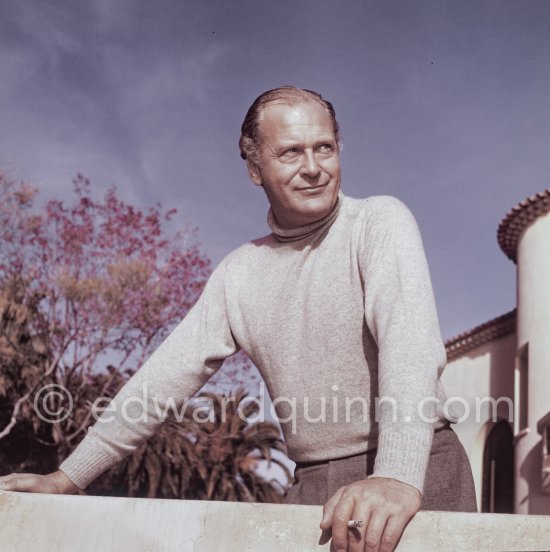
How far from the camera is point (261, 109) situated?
2.37 m

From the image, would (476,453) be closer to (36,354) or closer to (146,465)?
(146,465)

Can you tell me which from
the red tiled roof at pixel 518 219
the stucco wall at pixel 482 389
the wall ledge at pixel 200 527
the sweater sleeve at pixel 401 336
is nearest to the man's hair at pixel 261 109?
the sweater sleeve at pixel 401 336

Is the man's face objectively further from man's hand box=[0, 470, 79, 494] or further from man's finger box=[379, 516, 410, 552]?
man's finger box=[379, 516, 410, 552]

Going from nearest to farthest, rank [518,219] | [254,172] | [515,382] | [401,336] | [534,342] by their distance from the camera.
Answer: [401,336]
[254,172]
[534,342]
[518,219]
[515,382]

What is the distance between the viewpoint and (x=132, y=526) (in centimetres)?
162

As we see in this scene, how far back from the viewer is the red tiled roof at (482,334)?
64.5ft

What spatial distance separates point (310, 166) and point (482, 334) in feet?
61.4

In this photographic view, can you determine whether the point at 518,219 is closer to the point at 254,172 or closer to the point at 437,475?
the point at 254,172

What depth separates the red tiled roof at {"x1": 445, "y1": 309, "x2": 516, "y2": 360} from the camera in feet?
64.5

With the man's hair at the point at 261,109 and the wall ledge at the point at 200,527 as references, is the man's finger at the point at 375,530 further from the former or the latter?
the man's hair at the point at 261,109

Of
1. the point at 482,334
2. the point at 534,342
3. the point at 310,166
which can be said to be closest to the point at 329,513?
the point at 310,166

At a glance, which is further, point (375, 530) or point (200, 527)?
point (200, 527)

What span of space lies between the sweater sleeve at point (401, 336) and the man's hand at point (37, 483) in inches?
32.6

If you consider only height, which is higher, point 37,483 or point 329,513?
point 37,483
